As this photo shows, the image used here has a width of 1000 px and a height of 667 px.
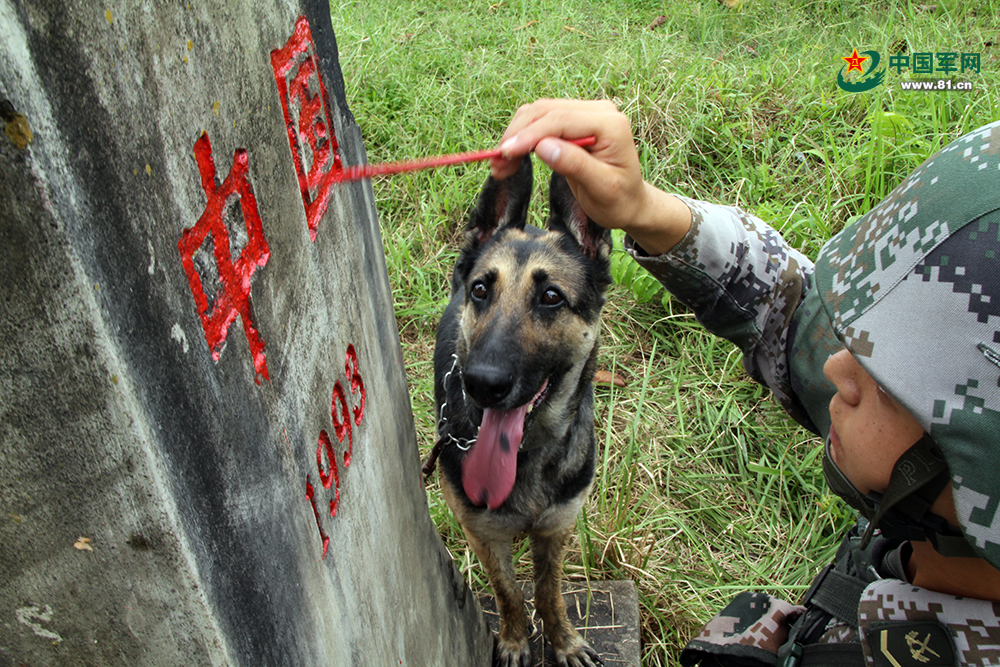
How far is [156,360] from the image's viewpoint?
73 centimetres

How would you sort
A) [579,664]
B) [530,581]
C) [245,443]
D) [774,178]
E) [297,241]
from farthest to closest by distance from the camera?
[774,178] < [530,581] < [579,664] < [297,241] < [245,443]

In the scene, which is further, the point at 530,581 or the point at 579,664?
the point at 530,581

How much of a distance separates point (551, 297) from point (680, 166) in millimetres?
2735

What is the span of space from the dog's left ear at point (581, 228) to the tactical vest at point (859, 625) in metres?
1.33

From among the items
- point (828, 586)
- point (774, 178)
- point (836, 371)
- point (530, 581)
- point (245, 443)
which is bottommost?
point (530, 581)

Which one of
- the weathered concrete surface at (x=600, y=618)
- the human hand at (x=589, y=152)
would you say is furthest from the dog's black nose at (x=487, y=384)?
the weathered concrete surface at (x=600, y=618)

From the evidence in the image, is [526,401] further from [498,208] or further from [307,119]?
[307,119]

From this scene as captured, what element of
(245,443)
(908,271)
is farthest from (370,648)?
(908,271)

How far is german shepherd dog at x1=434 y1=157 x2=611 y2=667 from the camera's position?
2.31 m

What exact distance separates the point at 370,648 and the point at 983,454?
125 centimetres

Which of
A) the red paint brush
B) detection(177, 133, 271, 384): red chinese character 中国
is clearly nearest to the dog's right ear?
the red paint brush

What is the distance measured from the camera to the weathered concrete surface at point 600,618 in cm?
274

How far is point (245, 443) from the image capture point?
0.90 metres

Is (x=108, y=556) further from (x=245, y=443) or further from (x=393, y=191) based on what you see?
(x=393, y=191)
